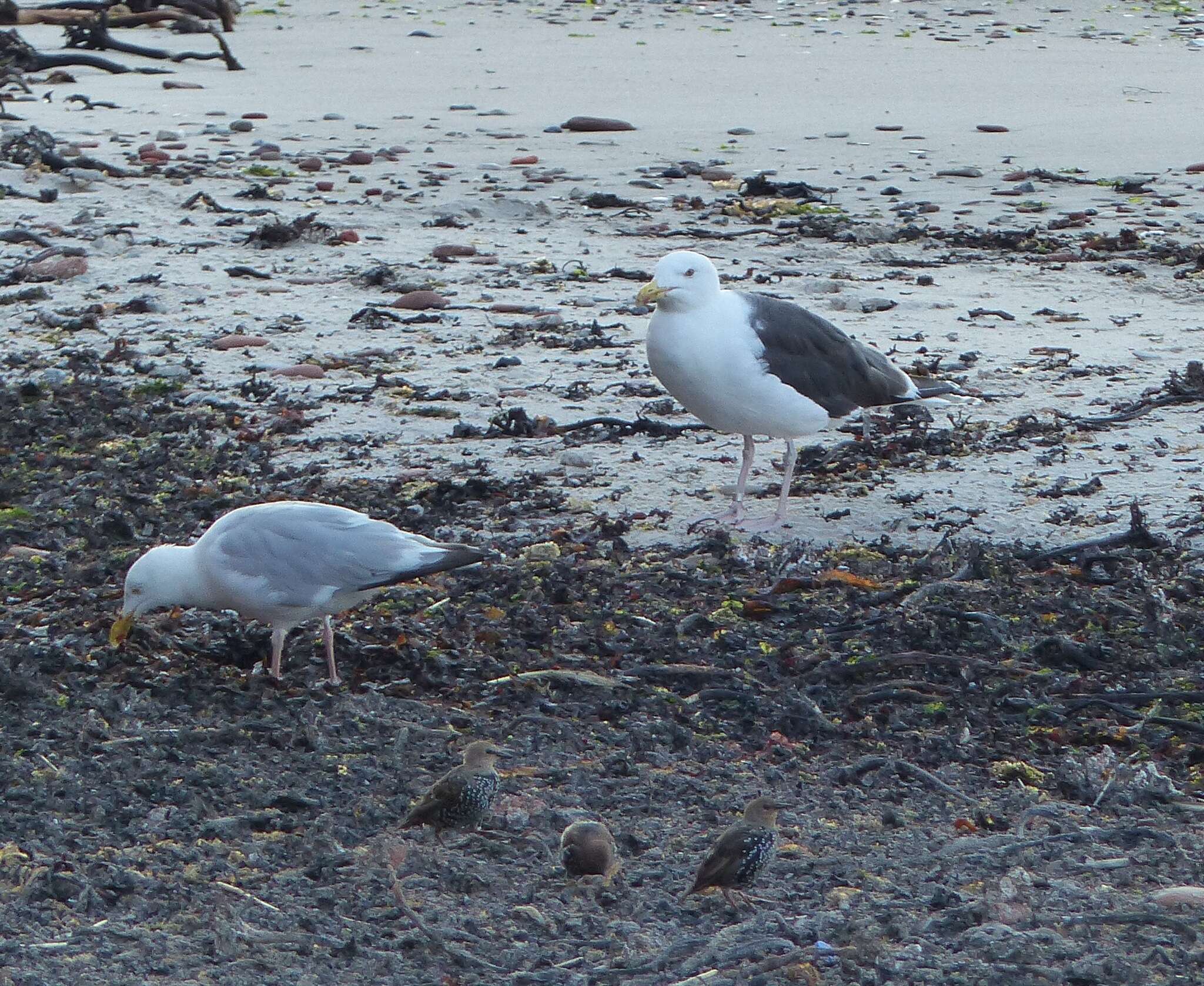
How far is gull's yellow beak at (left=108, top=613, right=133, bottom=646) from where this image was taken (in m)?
4.22

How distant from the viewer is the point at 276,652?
13.9 feet

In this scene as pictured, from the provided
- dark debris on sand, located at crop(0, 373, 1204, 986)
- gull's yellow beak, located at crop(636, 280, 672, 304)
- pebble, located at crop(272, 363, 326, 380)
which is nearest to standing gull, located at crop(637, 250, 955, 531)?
gull's yellow beak, located at crop(636, 280, 672, 304)

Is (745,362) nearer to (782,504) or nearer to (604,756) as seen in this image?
(782,504)

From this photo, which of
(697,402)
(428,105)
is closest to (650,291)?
(697,402)

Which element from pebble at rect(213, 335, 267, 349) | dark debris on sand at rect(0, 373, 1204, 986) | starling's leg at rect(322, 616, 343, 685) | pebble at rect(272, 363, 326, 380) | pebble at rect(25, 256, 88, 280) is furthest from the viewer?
pebble at rect(25, 256, 88, 280)

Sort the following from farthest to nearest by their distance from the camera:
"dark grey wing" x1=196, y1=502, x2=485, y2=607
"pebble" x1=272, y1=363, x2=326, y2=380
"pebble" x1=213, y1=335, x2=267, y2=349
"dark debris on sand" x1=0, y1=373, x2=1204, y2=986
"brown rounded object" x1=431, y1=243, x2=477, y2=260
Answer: "brown rounded object" x1=431, y1=243, x2=477, y2=260 < "pebble" x1=213, y1=335, x2=267, y2=349 < "pebble" x1=272, y1=363, x2=326, y2=380 < "dark grey wing" x1=196, y1=502, x2=485, y2=607 < "dark debris on sand" x1=0, y1=373, x2=1204, y2=986

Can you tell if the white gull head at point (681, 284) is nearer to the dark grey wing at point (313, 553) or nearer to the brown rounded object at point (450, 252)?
the dark grey wing at point (313, 553)

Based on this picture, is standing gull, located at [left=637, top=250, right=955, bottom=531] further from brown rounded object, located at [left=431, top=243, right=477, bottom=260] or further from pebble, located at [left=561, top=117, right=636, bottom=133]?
pebble, located at [left=561, top=117, right=636, bottom=133]

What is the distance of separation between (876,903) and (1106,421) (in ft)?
11.9

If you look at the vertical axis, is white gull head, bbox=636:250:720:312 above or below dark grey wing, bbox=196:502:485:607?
above

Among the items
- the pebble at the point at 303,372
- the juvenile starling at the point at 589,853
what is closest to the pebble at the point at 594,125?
the pebble at the point at 303,372

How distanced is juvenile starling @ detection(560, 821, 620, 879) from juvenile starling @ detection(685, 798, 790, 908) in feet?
0.54

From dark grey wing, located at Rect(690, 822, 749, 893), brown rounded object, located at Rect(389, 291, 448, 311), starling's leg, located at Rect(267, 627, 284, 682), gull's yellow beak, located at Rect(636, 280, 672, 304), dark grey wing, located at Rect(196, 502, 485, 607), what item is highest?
gull's yellow beak, located at Rect(636, 280, 672, 304)

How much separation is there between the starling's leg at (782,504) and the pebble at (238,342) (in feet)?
9.25
